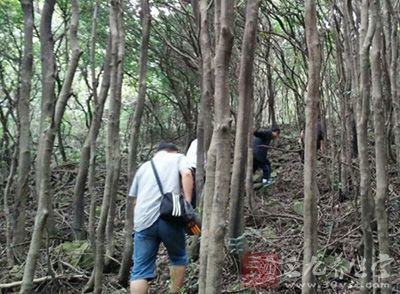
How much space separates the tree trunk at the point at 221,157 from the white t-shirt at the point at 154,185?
137cm

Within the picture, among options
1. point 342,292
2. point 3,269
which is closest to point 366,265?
point 342,292

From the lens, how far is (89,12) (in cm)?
901

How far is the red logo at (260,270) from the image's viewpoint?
12.5 feet

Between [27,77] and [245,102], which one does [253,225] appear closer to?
[245,102]

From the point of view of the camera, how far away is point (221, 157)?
2396 mm

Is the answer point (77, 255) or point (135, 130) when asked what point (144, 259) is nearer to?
point (135, 130)

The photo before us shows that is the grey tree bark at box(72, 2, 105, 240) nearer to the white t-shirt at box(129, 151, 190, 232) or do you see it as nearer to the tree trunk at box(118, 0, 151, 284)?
the tree trunk at box(118, 0, 151, 284)

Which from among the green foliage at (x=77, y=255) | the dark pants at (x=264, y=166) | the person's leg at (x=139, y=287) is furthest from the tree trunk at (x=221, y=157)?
the dark pants at (x=264, y=166)

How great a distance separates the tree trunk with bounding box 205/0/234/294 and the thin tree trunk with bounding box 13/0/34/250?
10.6ft

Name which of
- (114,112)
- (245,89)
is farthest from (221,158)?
(114,112)

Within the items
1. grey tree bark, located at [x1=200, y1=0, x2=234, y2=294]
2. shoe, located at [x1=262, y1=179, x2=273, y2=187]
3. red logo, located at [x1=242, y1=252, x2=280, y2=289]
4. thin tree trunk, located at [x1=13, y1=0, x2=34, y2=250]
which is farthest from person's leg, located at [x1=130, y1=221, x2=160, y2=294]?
shoe, located at [x1=262, y1=179, x2=273, y2=187]

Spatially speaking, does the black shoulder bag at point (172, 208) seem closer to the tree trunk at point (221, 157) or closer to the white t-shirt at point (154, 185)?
the white t-shirt at point (154, 185)

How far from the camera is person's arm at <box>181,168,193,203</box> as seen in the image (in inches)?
144

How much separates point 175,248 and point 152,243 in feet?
0.62
